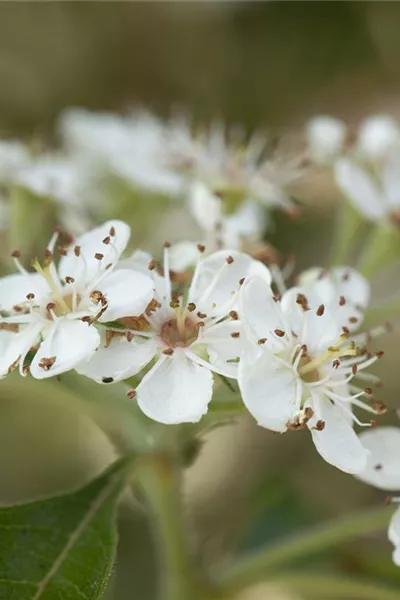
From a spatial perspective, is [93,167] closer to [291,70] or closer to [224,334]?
[224,334]

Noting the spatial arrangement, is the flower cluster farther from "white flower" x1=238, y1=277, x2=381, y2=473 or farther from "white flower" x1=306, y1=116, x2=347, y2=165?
"white flower" x1=306, y1=116, x2=347, y2=165

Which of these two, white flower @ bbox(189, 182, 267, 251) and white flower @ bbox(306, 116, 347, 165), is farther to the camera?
white flower @ bbox(306, 116, 347, 165)

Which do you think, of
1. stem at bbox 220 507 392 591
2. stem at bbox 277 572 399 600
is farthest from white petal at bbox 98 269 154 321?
stem at bbox 277 572 399 600

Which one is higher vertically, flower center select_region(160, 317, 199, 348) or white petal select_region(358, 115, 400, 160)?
white petal select_region(358, 115, 400, 160)

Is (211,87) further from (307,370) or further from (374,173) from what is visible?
(307,370)


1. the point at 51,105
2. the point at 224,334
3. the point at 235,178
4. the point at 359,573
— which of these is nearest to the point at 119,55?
the point at 51,105


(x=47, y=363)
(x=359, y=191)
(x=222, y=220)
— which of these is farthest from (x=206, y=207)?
(x=47, y=363)
